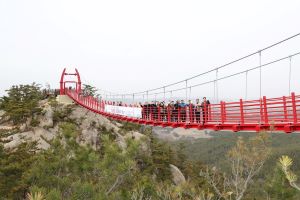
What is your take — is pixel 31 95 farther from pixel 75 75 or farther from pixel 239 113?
pixel 239 113

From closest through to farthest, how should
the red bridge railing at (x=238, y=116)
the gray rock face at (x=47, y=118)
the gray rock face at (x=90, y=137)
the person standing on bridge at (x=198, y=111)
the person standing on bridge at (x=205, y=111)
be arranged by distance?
the red bridge railing at (x=238, y=116) < the person standing on bridge at (x=205, y=111) < the person standing on bridge at (x=198, y=111) < the gray rock face at (x=47, y=118) < the gray rock face at (x=90, y=137)

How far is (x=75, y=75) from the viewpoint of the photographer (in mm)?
55469

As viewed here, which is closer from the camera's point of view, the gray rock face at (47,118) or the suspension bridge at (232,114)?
the suspension bridge at (232,114)

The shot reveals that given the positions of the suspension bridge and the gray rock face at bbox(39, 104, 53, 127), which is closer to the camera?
the suspension bridge

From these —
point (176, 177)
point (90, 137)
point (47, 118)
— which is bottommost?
point (176, 177)

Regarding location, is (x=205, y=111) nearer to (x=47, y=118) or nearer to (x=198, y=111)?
(x=198, y=111)

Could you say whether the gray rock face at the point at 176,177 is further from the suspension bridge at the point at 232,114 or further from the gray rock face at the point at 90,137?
the suspension bridge at the point at 232,114

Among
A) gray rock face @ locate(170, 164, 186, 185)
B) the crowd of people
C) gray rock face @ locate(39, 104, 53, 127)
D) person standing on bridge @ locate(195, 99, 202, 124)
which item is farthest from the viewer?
gray rock face @ locate(170, 164, 186, 185)

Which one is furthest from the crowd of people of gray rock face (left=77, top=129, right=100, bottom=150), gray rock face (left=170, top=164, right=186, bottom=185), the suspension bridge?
gray rock face (left=170, top=164, right=186, bottom=185)

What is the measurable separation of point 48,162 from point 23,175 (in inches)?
65.3

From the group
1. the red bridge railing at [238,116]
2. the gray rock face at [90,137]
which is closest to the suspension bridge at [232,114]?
the red bridge railing at [238,116]

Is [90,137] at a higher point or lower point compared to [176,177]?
higher

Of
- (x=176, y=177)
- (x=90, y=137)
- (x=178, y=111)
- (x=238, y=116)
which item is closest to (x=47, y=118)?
(x=90, y=137)

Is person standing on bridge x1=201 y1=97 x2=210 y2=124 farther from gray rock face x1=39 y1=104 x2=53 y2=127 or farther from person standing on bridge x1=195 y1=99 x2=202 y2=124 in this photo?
gray rock face x1=39 y1=104 x2=53 y2=127
